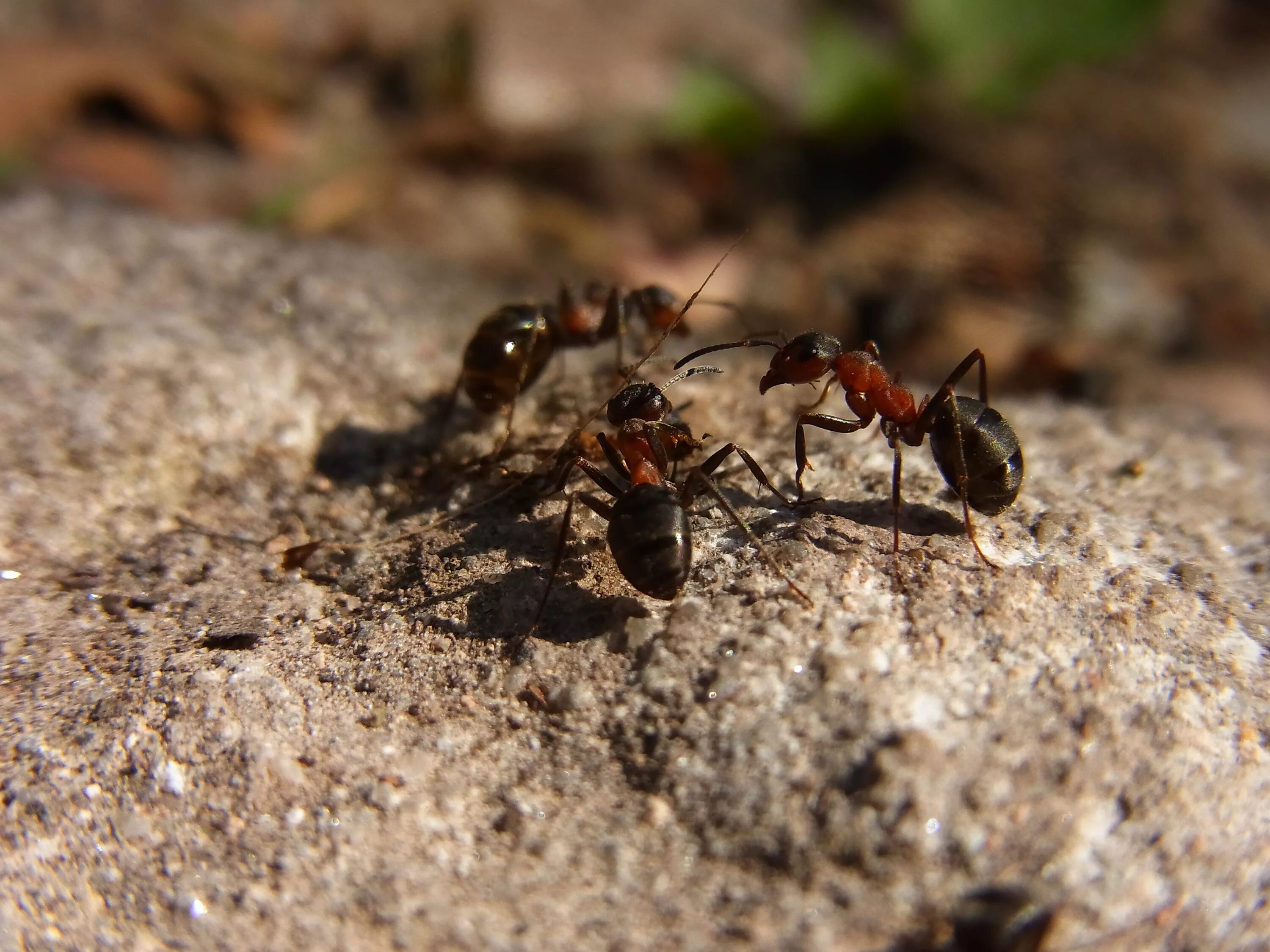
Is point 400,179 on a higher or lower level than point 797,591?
higher

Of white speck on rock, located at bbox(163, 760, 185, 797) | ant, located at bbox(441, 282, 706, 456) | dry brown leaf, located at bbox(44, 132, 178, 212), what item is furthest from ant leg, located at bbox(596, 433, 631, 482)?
dry brown leaf, located at bbox(44, 132, 178, 212)

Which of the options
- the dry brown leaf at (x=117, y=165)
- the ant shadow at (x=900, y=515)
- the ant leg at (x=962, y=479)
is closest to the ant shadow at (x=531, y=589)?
the ant shadow at (x=900, y=515)

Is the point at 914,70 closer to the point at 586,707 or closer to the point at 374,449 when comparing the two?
the point at 374,449

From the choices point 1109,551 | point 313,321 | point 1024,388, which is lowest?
point 1109,551

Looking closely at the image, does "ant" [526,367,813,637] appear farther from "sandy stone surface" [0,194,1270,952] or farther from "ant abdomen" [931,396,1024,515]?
"ant abdomen" [931,396,1024,515]

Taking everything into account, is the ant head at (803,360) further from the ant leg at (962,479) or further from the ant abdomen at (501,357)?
the ant abdomen at (501,357)

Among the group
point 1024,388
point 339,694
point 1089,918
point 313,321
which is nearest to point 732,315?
point 1024,388

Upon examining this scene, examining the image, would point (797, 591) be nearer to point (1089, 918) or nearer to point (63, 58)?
point (1089, 918)
